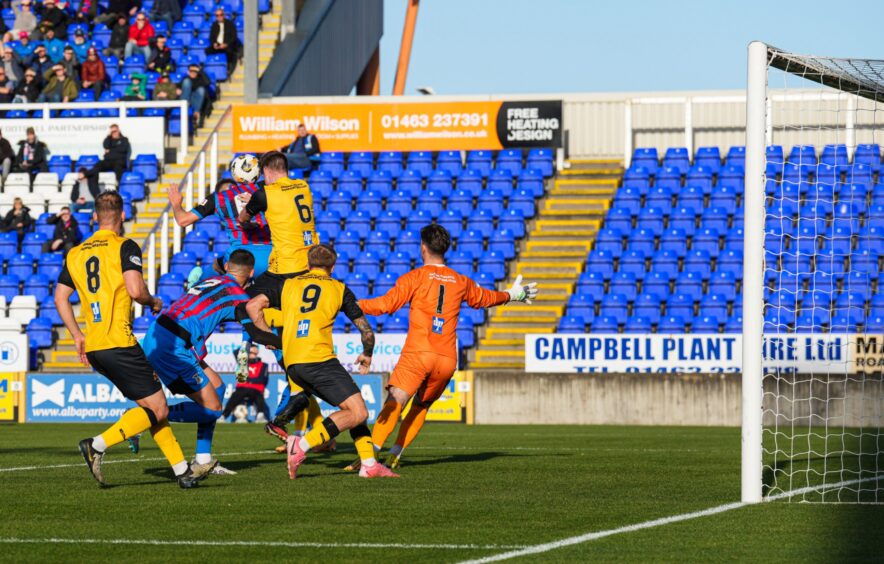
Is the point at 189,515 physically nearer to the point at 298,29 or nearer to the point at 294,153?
the point at 294,153

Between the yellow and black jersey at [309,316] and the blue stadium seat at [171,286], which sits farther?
the blue stadium seat at [171,286]

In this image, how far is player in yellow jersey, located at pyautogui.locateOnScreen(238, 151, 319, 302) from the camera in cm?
1289

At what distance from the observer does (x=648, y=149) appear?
3102 cm

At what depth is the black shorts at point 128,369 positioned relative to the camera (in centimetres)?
1045

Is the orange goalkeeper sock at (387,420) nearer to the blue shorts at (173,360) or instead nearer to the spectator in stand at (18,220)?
the blue shorts at (173,360)

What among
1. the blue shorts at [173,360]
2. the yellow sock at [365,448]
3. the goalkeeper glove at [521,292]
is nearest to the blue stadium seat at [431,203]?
the goalkeeper glove at [521,292]

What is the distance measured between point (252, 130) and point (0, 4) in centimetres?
952

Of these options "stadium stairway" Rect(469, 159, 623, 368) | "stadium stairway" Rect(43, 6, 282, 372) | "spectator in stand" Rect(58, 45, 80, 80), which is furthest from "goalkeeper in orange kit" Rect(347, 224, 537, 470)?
"spectator in stand" Rect(58, 45, 80, 80)

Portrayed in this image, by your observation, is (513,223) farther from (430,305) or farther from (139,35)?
(430,305)

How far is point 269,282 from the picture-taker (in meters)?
13.0

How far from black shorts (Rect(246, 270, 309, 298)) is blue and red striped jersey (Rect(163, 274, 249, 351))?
289 millimetres

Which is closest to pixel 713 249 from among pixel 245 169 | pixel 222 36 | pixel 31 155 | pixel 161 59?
pixel 222 36

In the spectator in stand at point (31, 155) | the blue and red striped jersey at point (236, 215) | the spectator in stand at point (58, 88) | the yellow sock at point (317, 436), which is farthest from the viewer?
the spectator in stand at point (58, 88)

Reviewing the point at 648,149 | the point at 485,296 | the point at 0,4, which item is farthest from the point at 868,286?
the point at 0,4
